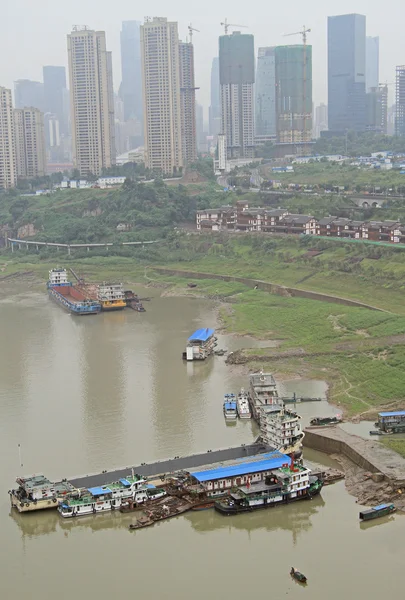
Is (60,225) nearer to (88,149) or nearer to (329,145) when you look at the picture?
(88,149)

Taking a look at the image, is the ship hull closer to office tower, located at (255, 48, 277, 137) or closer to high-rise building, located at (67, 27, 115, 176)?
high-rise building, located at (67, 27, 115, 176)

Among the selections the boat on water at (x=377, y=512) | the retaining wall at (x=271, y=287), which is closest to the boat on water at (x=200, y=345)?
the retaining wall at (x=271, y=287)

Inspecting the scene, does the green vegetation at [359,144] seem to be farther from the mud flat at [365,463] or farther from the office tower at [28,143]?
the mud flat at [365,463]

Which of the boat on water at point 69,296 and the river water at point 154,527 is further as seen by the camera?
the boat on water at point 69,296

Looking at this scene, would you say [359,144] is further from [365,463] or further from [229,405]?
[365,463]

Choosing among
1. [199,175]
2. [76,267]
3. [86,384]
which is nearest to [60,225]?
[76,267]

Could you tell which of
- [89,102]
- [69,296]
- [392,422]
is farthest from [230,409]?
[89,102]
